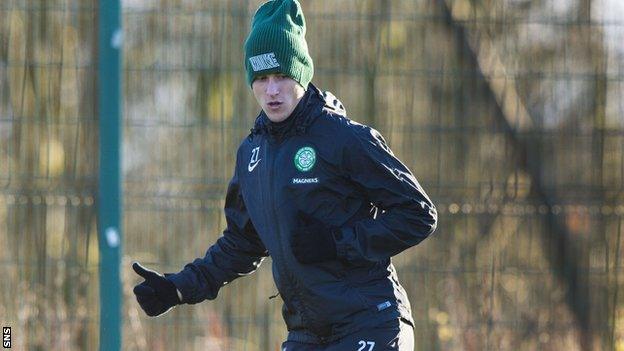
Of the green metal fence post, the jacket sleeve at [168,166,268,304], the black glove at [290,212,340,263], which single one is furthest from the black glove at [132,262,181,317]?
the green metal fence post

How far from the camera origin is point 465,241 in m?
7.36

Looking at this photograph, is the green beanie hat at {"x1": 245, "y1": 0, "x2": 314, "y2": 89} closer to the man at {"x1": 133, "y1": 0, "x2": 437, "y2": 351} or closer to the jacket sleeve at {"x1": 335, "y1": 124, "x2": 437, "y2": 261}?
the man at {"x1": 133, "y1": 0, "x2": 437, "y2": 351}

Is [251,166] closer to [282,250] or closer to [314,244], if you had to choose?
[282,250]

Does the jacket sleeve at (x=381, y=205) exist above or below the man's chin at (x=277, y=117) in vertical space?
below

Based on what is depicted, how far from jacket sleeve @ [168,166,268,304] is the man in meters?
0.24

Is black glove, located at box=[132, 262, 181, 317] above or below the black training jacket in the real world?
below

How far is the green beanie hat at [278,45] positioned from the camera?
14.8 ft

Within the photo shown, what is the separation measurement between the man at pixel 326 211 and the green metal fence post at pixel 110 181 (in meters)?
1.75

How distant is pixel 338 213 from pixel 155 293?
0.77 meters

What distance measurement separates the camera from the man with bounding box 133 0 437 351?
4293mm

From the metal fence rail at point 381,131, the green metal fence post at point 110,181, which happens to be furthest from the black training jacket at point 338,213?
the metal fence rail at point 381,131

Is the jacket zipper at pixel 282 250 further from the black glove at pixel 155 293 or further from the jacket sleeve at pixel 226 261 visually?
the black glove at pixel 155 293

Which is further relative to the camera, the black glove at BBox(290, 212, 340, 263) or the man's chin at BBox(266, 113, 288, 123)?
the man's chin at BBox(266, 113, 288, 123)

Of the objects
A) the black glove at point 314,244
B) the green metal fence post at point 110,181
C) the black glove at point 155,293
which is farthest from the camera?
the green metal fence post at point 110,181
